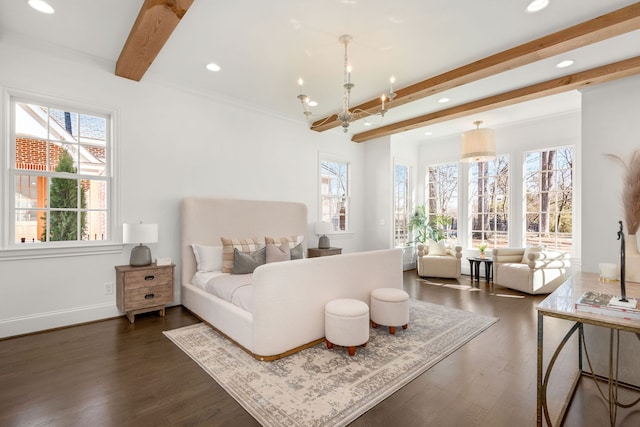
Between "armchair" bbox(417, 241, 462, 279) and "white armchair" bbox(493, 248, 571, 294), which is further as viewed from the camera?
"armchair" bbox(417, 241, 462, 279)

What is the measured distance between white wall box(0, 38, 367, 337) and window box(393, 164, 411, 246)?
2.23m

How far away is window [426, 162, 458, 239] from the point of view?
6.83 meters

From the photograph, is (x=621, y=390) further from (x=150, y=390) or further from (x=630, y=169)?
(x=150, y=390)

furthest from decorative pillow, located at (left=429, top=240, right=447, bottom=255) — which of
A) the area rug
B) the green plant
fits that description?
the area rug

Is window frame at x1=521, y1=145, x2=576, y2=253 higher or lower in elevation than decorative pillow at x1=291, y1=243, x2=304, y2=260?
higher

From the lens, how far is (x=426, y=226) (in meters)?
6.95

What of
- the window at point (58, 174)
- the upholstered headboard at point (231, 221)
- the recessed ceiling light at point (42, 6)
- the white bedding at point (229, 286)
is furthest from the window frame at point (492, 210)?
the recessed ceiling light at point (42, 6)

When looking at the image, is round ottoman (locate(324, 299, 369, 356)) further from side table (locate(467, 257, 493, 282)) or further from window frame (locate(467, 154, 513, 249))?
window frame (locate(467, 154, 513, 249))

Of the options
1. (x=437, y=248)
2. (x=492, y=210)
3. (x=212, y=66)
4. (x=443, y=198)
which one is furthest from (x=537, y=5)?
(x=443, y=198)

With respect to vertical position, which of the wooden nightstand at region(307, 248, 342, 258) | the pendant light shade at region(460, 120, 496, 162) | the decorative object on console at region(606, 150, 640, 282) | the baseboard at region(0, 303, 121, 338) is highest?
the pendant light shade at region(460, 120, 496, 162)

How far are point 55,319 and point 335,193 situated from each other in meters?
4.71

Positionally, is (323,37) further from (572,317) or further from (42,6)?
(572,317)

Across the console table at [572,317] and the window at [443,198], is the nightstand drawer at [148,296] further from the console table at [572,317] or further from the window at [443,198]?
the window at [443,198]

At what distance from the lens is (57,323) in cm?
325
